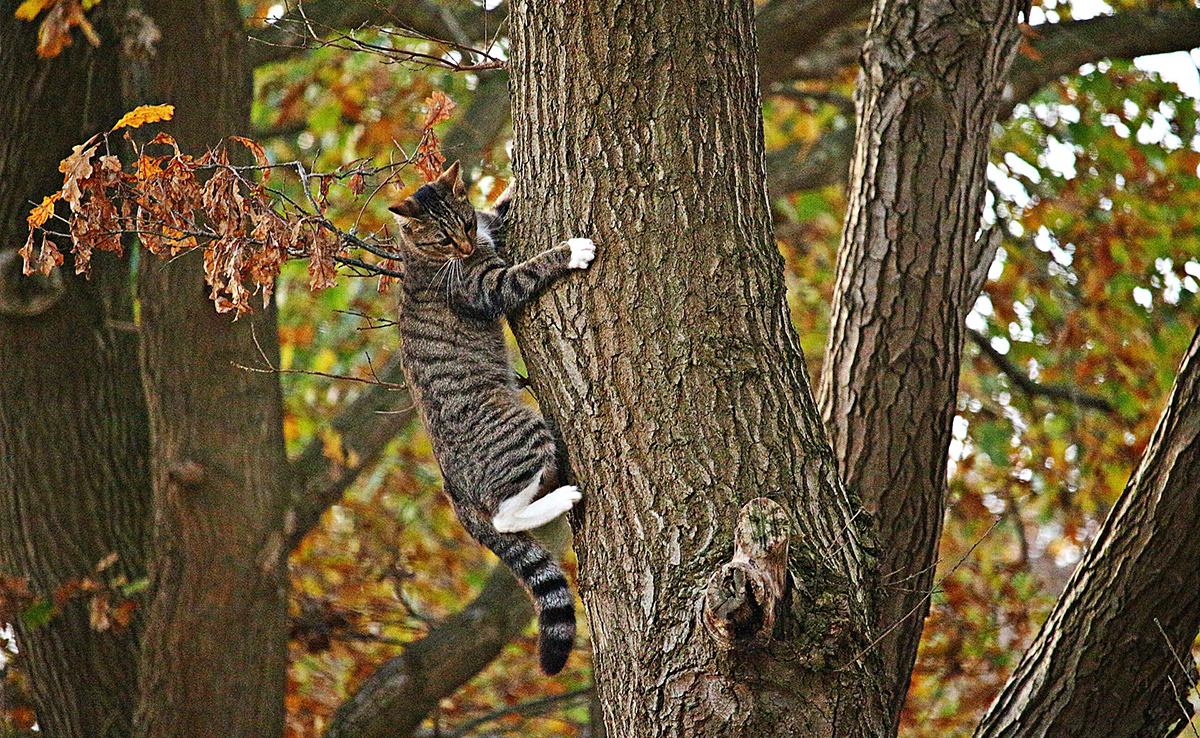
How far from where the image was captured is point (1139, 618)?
2623 millimetres

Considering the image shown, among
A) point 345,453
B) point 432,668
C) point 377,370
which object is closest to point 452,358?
point 345,453

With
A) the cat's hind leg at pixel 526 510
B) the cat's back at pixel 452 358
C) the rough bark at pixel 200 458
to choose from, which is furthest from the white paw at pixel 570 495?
the rough bark at pixel 200 458

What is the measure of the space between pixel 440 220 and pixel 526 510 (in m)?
1.09

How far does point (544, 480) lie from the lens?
2904 millimetres

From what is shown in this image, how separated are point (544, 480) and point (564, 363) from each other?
71cm

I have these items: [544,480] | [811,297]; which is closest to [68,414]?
[544,480]

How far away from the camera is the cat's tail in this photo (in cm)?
296

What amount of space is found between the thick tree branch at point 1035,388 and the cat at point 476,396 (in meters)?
3.05

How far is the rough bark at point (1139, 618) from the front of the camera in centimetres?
260

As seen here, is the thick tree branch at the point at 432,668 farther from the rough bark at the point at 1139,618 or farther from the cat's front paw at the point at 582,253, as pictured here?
the cat's front paw at the point at 582,253

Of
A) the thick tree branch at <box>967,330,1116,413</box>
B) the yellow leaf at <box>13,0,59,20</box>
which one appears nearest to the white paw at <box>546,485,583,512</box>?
the yellow leaf at <box>13,0,59,20</box>

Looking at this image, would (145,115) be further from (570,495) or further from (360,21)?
(360,21)

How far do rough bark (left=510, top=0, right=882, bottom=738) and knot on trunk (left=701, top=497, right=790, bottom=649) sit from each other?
0.21ft

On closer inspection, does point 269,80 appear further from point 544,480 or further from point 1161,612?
point 1161,612
